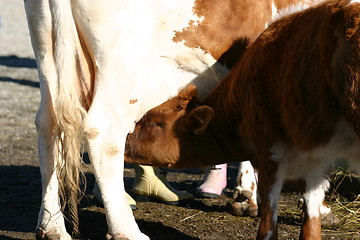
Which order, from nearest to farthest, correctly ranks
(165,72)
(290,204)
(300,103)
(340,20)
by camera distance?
(340,20) < (300,103) < (165,72) < (290,204)

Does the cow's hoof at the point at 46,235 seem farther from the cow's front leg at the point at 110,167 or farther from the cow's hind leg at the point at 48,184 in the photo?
the cow's front leg at the point at 110,167

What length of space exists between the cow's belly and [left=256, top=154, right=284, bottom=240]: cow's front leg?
5 centimetres

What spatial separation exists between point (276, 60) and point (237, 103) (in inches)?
19.4

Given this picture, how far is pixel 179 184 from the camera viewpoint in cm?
756

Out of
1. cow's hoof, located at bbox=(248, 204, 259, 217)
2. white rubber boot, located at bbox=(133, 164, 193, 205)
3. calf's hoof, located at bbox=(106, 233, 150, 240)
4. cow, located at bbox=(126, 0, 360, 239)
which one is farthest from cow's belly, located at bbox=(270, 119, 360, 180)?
white rubber boot, located at bbox=(133, 164, 193, 205)

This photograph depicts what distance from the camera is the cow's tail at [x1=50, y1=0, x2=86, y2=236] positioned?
5.16 m

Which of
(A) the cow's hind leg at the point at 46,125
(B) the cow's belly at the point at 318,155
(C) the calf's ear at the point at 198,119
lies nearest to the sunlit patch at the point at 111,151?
(A) the cow's hind leg at the point at 46,125

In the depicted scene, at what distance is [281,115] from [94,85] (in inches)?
55.3

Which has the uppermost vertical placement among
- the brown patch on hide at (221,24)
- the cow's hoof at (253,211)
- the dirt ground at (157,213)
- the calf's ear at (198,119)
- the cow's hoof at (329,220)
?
the brown patch on hide at (221,24)

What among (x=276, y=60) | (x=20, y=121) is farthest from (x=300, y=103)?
(x=20, y=121)

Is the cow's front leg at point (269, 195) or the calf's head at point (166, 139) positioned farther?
the calf's head at point (166, 139)

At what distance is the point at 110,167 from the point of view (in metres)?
5.21

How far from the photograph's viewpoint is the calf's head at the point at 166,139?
545 cm

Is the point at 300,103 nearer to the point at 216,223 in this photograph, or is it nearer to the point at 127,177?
the point at 216,223
